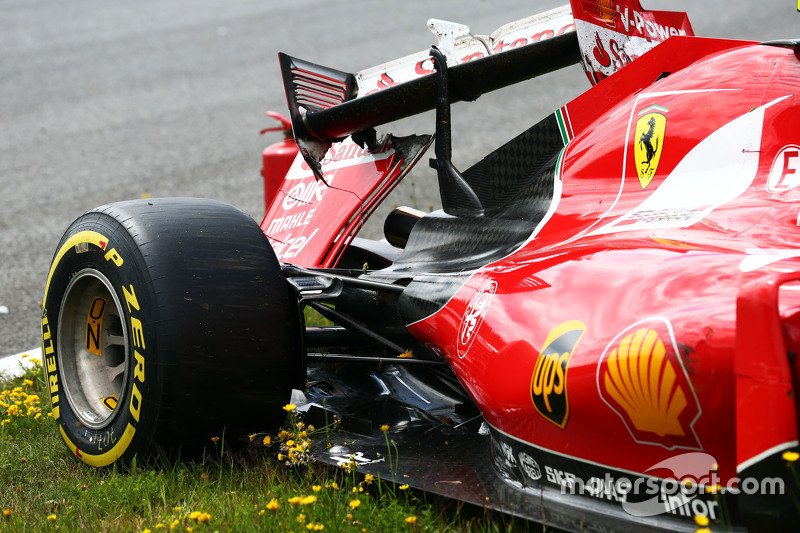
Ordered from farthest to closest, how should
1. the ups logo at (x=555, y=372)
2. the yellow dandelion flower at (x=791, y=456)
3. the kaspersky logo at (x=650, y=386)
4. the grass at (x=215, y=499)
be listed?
1. the grass at (x=215, y=499)
2. the ups logo at (x=555, y=372)
3. the kaspersky logo at (x=650, y=386)
4. the yellow dandelion flower at (x=791, y=456)

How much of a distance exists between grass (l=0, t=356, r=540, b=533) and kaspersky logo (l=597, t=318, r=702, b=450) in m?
0.39

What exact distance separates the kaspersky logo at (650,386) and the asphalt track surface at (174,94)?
12.2 feet

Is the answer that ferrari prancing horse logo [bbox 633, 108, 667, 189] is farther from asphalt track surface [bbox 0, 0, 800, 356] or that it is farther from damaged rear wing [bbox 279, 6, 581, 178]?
asphalt track surface [bbox 0, 0, 800, 356]

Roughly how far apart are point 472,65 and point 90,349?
163 cm

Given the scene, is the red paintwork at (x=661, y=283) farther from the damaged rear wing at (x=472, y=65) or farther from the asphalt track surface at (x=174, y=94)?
the asphalt track surface at (x=174, y=94)

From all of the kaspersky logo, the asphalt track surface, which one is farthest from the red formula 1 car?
the asphalt track surface

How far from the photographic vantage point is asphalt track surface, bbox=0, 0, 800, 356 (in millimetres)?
7641

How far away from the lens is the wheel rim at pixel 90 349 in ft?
10.3

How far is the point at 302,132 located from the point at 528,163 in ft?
3.26

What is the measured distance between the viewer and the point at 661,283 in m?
2.05

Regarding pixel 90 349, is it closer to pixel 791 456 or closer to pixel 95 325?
pixel 95 325

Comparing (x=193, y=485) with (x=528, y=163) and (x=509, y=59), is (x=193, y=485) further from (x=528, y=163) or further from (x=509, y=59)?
(x=509, y=59)

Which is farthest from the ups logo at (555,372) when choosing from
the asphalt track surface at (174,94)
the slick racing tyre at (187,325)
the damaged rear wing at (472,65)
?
the asphalt track surface at (174,94)

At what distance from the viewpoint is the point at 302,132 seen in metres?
3.78
